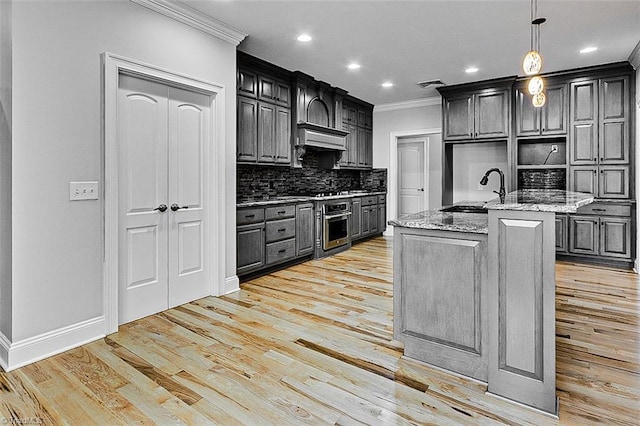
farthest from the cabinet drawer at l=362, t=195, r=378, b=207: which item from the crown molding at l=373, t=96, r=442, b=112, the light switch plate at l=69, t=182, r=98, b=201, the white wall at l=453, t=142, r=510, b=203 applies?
the light switch plate at l=69, t=182, r=98, b=201

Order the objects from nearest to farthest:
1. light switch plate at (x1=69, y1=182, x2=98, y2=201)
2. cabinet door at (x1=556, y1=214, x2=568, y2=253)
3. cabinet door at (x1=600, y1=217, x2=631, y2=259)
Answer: light switch plate at (x1=69, y1=182, x2=98, y2=201), cabinet door at (x1=600, y1=217, x2=631, y2=259), cabinet door at (x1=556, y1=214, x2=568, y2=253)

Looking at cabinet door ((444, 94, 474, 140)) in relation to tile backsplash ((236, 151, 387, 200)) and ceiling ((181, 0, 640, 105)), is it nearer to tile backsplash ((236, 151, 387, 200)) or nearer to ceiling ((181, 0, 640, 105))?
ceiling ((181, 0, 640, 105))

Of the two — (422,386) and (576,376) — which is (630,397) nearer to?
(576,376)

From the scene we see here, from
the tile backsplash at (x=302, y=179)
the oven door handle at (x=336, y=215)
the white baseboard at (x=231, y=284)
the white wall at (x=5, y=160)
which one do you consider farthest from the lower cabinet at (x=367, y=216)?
the white wall at (x=5, y=160)

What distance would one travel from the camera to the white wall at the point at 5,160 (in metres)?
2.38

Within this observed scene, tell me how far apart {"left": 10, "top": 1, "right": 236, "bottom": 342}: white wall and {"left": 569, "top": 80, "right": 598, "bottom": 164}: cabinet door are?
5.56 m

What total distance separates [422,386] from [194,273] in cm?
240

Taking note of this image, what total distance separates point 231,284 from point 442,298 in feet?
7.67

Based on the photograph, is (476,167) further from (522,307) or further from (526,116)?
(522,307)

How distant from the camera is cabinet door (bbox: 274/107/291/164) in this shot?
5152 mm

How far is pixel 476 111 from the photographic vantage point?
601cm

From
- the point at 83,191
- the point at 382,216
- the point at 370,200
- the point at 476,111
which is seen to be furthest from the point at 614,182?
the point at 83,191

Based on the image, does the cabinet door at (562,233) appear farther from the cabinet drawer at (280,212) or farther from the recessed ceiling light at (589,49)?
the cabinet drawer at (280,212)

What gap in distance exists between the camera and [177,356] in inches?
98.7
